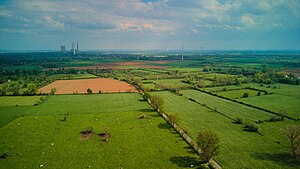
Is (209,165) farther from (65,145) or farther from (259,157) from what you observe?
(65,145)

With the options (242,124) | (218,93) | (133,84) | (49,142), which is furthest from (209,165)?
(133,84)

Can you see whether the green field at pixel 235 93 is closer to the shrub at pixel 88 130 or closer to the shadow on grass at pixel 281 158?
the shadow on grass at pixel 281 158

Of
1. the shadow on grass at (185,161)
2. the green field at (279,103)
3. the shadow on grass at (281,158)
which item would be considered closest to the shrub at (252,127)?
the shadow on grass at (281,158)

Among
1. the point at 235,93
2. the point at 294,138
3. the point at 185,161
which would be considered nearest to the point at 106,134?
the point at 185,161

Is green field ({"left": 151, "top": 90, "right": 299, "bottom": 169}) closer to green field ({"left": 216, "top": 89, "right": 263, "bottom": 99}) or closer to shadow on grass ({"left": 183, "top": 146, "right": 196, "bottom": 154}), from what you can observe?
shadow on grass ({"left": 183, "top": 146, "right": 196, "bottom": 154})

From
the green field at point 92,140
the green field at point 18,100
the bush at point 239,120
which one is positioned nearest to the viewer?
the green field at point 92,140

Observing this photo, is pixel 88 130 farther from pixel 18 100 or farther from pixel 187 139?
pixel 18 100

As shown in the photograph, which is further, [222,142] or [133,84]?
[133,84]
